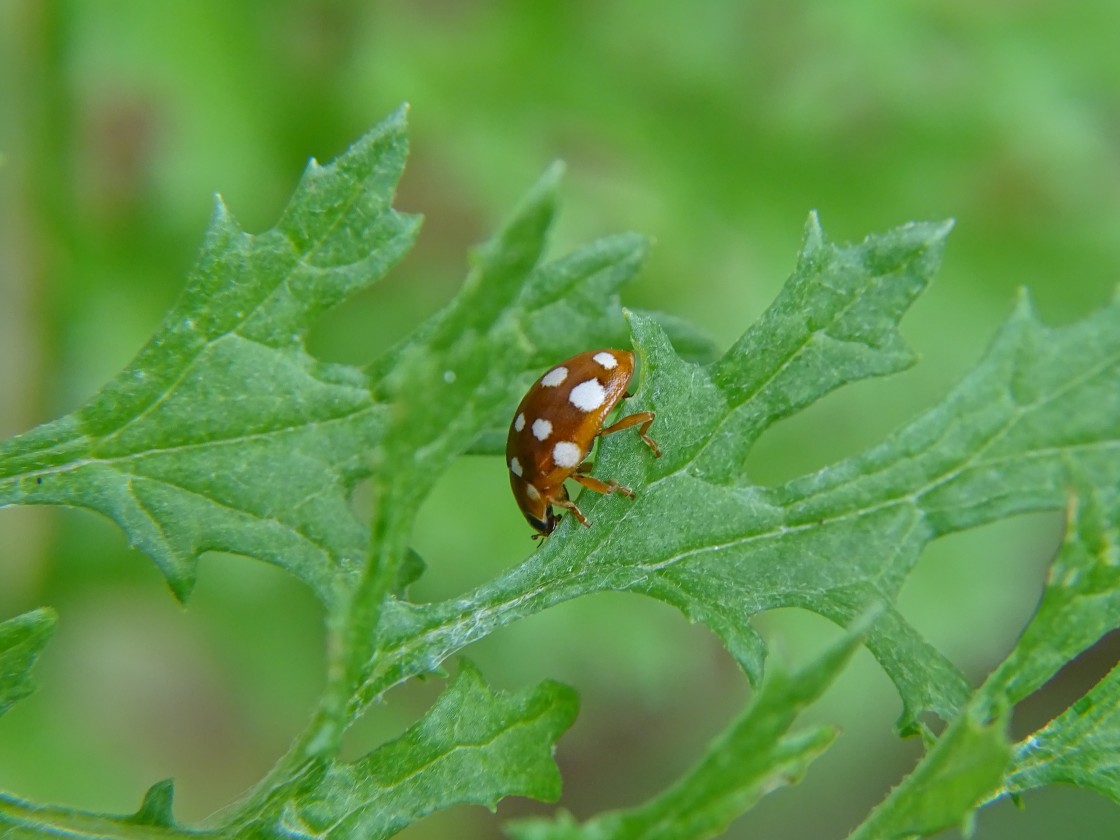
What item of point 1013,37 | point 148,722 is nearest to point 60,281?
point 148,722

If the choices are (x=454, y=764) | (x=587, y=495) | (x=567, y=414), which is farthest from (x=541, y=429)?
(x=454, y=764)

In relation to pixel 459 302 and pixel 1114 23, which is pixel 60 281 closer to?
pixel 459 302

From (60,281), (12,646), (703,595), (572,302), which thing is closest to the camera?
(12,646)

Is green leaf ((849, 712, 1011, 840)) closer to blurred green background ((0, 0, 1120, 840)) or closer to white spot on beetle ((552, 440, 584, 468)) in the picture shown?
white spot on beetle ((552, 440, 584, 468))

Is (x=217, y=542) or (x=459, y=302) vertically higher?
(x=217, y=542)

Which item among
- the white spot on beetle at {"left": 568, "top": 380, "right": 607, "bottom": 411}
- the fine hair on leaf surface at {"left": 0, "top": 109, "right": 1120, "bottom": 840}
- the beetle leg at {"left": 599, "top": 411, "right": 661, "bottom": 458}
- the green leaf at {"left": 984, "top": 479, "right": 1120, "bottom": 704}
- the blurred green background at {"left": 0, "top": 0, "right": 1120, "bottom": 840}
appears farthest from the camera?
the blurred green background at {"left": 0, "top": 0, "right": 1120, "bottom": 840}

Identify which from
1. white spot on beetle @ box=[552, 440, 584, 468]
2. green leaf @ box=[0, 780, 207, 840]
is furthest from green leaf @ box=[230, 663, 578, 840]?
white spot on beetle @ box=[552, 440, 584, 468]

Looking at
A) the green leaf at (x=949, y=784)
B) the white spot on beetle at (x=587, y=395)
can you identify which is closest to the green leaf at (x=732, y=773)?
the green leaf at (x=949, y=784)
